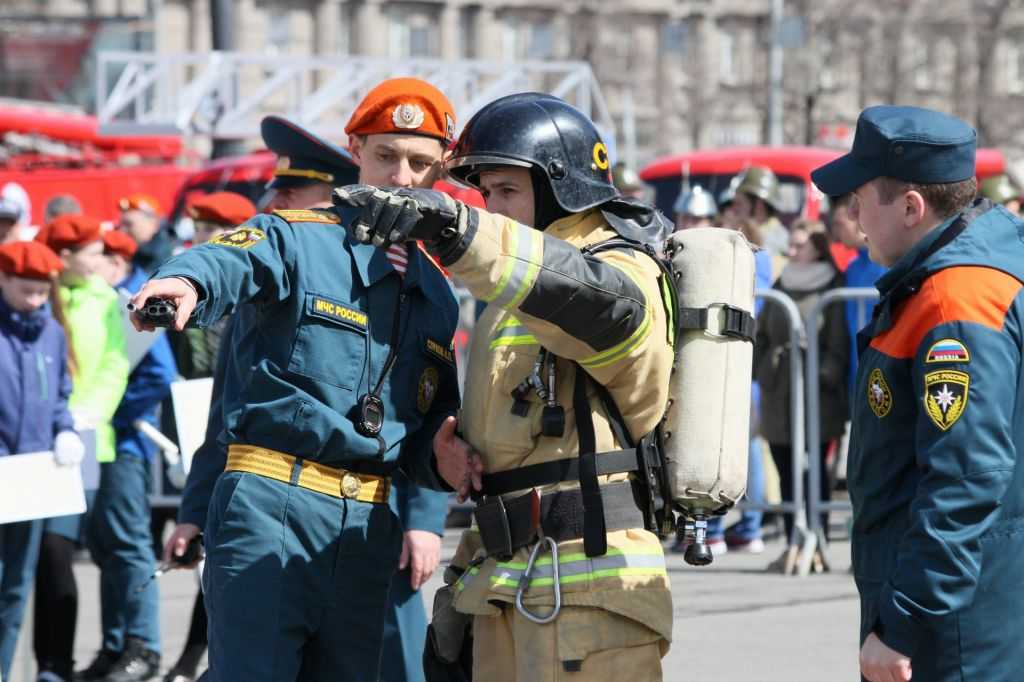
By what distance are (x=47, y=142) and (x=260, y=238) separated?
1902 cm

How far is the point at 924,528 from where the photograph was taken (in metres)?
3.32

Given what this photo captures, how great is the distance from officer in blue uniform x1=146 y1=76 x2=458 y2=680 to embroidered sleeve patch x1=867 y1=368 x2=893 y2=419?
41.9 inches

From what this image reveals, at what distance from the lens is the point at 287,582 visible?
4023 millimetres

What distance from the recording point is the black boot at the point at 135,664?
7.11 meters

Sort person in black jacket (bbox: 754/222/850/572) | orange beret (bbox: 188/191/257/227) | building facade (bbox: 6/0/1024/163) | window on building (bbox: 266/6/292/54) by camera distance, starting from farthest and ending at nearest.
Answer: window on building (bbox: 266/6/292/54), building facade (bbox: 6/0/1024/163), person in black jacket (bbox: 754/222/850/572), orange beret (bbox: 188/191/257/227)

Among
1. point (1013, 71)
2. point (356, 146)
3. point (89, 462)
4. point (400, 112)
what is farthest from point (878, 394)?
point (1013, 71)

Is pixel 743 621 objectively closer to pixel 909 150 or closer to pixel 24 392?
pixel 24 392

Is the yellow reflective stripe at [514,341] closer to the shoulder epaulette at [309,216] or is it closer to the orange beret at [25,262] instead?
the shoulder epaulette at [309,216]

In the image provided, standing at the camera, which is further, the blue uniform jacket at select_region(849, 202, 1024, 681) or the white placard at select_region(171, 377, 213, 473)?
the white placard at select_region(171, 377, 213, 473)

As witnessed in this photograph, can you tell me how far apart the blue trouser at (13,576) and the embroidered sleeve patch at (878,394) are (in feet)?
13.4

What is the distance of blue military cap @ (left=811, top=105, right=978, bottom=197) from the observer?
3566mm

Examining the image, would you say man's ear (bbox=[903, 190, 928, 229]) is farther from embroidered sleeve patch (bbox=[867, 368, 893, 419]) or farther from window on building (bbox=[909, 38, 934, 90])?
window on building (bbox=[909, 38, 934, 90])

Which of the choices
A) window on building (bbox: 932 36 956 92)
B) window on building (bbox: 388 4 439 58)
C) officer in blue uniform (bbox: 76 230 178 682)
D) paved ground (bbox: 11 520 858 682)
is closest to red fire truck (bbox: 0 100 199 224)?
paved ground (bbox: 11 520 858 682)

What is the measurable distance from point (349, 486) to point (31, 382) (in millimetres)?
2965
